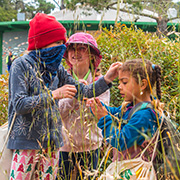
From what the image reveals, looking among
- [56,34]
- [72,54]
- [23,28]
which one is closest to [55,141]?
[56,34]

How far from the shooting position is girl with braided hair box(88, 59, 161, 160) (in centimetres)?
180

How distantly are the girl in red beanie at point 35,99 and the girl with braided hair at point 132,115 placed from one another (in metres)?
0.23

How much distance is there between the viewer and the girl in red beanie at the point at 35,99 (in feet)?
6.19

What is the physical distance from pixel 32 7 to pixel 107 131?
1284 inches

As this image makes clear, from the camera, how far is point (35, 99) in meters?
1.88

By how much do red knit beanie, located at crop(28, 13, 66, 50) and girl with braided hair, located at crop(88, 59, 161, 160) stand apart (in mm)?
532

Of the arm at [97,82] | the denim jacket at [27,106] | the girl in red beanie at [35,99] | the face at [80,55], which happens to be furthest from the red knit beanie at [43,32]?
the face at [80,55]

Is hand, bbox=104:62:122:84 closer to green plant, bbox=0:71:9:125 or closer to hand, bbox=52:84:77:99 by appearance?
hand, bbox=52:84:77:99

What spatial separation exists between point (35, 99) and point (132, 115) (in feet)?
2.14

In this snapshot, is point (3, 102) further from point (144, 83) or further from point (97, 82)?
point (144, 83)

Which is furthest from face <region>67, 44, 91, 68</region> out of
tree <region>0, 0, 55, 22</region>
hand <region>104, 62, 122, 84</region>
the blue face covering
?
tree <region>0, 0, 55, 22</region>

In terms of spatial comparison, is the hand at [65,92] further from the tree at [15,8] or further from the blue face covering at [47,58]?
the tree at [15,8]

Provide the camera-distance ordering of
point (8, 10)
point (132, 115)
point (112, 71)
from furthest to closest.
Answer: point (8, 10) < point (112, 71) < point (132, 115)

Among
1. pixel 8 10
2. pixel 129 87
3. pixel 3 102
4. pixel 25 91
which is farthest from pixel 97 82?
pixel 8 10
